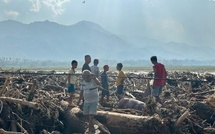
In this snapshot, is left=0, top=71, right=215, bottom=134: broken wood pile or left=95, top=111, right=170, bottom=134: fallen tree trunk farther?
left=0, top=71, right=215, bottom=134: broken wood pile

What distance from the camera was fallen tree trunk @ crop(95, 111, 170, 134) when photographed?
7293 millimetres

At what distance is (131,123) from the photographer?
7.75 m

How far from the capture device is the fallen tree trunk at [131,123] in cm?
729

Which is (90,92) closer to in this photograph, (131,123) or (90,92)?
(90,92)

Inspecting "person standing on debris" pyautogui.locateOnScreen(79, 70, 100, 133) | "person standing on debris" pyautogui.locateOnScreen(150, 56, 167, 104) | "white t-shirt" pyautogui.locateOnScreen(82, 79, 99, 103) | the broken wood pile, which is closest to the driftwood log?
the broken wood pile

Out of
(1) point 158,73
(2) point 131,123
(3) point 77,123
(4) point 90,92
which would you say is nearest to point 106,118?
(2) point 131,123

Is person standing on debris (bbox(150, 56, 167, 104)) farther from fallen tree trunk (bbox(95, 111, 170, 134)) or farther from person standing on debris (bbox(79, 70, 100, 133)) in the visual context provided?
person standing on debris (bbox(79, 70, 100, 133))

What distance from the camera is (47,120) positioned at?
870cm

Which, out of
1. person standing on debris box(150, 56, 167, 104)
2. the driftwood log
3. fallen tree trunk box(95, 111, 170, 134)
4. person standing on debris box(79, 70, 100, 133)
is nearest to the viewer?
fallen tree trunk box(95, 111, 170, 134)

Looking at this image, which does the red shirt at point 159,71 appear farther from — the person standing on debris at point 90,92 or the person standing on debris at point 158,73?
the person standing on debris at point 90,92

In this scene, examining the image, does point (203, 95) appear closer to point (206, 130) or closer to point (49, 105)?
point (206, 130)

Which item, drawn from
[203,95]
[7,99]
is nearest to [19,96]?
[7,99]

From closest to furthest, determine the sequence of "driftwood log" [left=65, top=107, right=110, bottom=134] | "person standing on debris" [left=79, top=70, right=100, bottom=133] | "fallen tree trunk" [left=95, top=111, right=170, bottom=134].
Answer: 1. "fallen tree trunk" [left=95, top=111, right=170, bottom=134]
2. "person standing on debris" [left=79, top=70, right=100, bottom=133]
3. "driftwood log" [left=65, top=107, right=110, bottom=134]

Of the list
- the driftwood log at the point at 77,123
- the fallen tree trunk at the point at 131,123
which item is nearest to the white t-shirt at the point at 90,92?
the driftwood log at the point at 77,123
